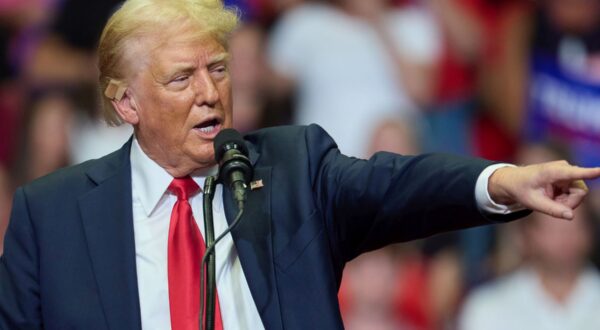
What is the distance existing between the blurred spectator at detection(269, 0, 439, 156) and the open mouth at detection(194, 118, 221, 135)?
98.2 inches

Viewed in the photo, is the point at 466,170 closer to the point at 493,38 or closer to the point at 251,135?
the point at 251,135

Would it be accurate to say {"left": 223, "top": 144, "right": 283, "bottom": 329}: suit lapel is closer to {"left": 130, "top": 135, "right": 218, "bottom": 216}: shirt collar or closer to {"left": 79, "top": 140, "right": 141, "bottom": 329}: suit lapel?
{"left": 130, "top": 135, "right": 218, "bottom": 216}: shirt collar

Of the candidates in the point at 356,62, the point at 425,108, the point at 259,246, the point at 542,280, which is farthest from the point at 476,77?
the point at 259,246

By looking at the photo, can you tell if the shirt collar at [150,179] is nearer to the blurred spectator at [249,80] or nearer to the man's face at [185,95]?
the man's face at [185,95]

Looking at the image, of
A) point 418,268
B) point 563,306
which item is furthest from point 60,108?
point 563,306

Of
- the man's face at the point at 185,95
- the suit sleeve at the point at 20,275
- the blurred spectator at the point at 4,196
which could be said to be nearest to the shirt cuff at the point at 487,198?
the man's face at the point at 185,95

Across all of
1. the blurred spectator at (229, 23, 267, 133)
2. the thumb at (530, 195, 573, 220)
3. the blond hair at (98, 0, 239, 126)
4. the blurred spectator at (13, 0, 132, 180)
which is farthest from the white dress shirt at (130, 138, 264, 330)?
the blurred spectator at (13, 0, 132, 180)

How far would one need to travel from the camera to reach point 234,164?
2.12 metres

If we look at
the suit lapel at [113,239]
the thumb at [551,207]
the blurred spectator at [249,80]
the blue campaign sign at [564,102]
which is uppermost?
the thumb at [551,207]

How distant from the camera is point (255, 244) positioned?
2371 mm

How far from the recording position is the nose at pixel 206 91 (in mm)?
2418

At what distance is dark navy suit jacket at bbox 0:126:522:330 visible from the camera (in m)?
2.30

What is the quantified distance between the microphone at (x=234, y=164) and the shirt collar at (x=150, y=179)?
0.33 metres

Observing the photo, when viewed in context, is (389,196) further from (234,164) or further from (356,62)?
(356,62)
